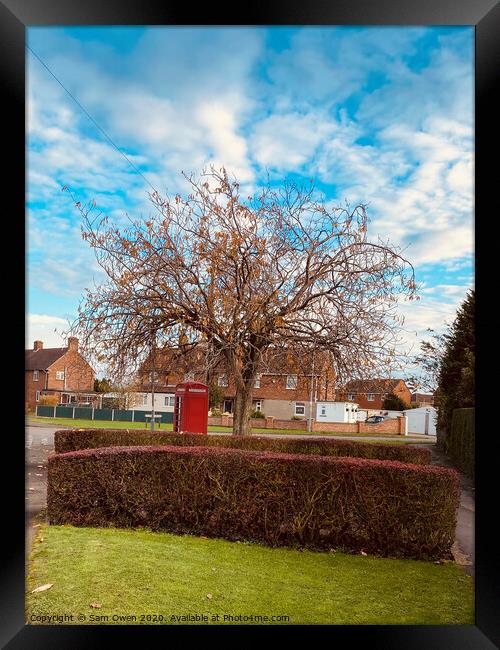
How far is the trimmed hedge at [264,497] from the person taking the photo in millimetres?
4832

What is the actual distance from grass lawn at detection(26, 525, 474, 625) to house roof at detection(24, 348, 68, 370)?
1460 millimetres

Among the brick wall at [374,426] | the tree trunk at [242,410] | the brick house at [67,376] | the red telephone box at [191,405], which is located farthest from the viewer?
the brick wall at [374,426]

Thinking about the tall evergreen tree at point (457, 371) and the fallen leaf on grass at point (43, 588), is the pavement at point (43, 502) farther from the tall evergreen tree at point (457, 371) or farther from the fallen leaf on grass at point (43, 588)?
the tall evergreen tree at point (457, 371)

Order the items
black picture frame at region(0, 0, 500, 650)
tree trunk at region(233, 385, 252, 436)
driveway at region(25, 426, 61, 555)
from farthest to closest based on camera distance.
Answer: tree trunk at region(233, 385, 252, 436) → driveway at region(25, 426, 61, 555) → black picture frame at region(0, 0, 500, 650)

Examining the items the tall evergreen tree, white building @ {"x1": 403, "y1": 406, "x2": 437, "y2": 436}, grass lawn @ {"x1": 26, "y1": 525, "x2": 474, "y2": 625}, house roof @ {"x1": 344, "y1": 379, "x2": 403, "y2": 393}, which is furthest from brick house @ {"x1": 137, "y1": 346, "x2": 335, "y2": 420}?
white building @ {"x1": 403, "y1": 406, "x2": 437, "y2": 436}

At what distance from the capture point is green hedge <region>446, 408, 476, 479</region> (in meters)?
9.71

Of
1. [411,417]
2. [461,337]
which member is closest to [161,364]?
[461,337]

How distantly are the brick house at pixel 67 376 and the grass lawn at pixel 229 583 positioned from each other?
4.91 feet

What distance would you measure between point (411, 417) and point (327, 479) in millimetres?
9888

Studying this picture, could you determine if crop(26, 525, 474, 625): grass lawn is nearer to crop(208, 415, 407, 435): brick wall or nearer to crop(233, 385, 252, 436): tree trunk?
crop(233, 385, 252, 436): tree trunk

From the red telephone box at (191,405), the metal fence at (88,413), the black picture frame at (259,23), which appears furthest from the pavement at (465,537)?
the metal fence at (88,413)

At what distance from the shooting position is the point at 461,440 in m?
10.3

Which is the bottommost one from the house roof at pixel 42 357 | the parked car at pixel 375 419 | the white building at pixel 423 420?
the white building at pixel 423 420

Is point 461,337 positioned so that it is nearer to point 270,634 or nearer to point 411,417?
point 411,417
